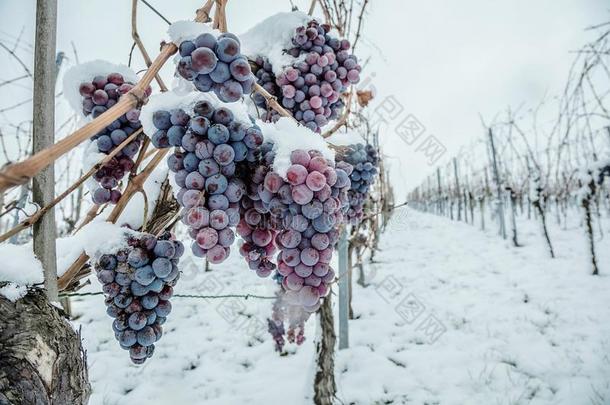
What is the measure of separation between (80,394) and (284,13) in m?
1.17

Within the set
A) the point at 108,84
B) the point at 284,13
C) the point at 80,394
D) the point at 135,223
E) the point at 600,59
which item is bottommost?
the point at 80,394

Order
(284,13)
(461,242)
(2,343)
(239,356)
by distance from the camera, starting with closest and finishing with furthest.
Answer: (2,343), (284,13), (239,356), (461,242)

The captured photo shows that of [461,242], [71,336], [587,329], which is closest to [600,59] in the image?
[587,329]

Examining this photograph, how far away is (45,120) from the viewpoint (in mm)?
583

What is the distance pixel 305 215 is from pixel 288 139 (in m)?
0.15

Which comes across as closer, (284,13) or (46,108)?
(46,108)

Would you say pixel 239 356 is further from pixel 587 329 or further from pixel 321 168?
pixel 587 329

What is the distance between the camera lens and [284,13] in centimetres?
119

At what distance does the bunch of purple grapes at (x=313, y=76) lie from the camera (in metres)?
1.07

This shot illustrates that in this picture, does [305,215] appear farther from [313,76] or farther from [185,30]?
[313,76]

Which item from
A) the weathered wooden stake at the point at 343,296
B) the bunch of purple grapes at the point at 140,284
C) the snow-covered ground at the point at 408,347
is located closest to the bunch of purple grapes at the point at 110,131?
the bunch of purple grapes at the point at 140,284

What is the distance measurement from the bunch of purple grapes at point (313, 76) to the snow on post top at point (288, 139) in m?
0.36

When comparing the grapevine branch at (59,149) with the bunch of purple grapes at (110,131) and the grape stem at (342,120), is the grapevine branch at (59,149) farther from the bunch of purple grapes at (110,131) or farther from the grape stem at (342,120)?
the grape stem at (342,120)

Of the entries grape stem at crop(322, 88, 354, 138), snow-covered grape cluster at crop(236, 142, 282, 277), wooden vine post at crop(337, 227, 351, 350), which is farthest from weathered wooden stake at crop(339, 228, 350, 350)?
snow-covered grape cluster at crop(236, 142, 282, 277)
